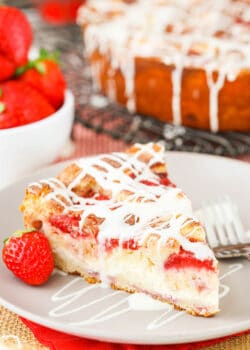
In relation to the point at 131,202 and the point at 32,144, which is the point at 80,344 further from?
the point at 32,144

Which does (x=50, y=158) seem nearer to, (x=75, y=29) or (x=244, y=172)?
(x=244, y=172)

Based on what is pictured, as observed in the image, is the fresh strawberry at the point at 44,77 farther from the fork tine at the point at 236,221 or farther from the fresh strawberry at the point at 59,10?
A: the fresh strawberry at the point at 59,10

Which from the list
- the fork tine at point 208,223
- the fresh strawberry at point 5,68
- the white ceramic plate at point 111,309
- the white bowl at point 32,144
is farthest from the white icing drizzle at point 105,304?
the fresh strawberry at point 5,68

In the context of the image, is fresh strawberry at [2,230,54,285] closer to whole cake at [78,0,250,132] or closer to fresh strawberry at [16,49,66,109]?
fresh strawberry at [16,49,66,109]

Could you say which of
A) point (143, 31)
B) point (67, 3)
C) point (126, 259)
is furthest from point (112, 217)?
point (67, 3)

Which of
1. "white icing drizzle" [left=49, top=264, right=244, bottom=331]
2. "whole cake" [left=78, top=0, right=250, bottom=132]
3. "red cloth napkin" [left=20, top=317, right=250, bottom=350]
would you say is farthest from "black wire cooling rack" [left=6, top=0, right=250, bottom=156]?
"red cloth napkin" [left=20, top=317, right=250, bottom=350]

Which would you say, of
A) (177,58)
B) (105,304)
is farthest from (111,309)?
(177,58)

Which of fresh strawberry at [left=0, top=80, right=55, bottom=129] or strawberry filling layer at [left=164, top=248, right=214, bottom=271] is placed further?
fresh strawberry at [left=0, top=80, right=55, bottom=129]

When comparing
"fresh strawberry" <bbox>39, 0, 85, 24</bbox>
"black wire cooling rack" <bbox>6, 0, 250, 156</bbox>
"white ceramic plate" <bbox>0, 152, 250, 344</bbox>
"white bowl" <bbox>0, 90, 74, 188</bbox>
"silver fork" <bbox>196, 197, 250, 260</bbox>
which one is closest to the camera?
"white ceramic plate" <bbox>0, 152, 250, 344</bbox>

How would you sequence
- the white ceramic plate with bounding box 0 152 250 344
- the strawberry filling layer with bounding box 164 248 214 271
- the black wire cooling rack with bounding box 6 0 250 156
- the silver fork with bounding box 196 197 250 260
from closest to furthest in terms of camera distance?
the white ceramic plate with bounding box 0 152 250 344 → the strawberry filling layer with bounding box 164 248 214 271 → the silver fork with bounding box 196 197 250 260 → the black wire cooling rack with bounding box 6 0 250 156
